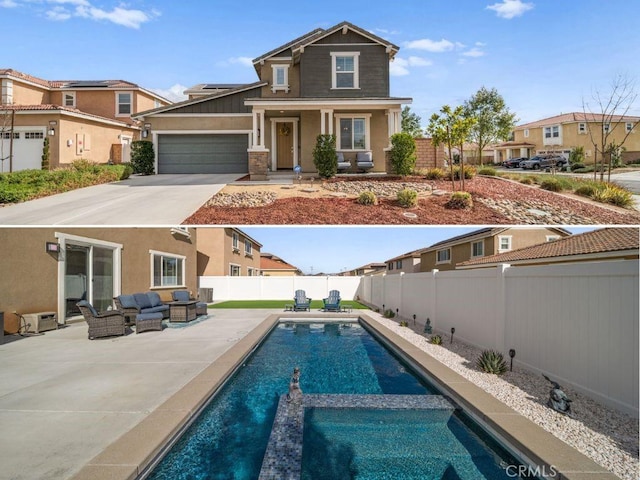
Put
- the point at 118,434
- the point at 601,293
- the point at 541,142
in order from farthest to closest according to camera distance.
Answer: the point at 541,142 < the point at 601,293 < the point at 118,434

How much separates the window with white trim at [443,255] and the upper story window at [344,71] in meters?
16.6

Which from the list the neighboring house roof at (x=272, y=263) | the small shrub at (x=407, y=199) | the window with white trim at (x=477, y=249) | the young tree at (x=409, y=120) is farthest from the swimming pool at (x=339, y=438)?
the neighboring house roof at (x=272, y=263)

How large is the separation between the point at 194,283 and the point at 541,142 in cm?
1767

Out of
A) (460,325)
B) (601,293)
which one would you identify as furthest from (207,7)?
(460,325)

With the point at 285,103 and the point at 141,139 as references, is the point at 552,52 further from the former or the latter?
the point at 141,139

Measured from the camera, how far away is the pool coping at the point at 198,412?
3.96 metres

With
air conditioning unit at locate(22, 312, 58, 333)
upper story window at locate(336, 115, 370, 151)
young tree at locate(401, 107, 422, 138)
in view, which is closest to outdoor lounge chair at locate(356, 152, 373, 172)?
upper story window at locate(336, 115, 370, 151)

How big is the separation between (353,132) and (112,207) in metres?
8.13

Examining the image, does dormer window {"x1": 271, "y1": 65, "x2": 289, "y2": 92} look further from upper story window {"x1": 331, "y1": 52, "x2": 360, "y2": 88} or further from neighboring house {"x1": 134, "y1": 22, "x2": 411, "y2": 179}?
upper story window {"x1": 331, "y1": 52, "x2": 360, "y2": 88}

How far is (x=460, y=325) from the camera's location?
38.4 feet

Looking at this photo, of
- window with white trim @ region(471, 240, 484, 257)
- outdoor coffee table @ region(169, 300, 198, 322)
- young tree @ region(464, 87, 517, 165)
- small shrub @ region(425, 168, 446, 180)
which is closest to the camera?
young tree @ region(464, 87, 517, 165)

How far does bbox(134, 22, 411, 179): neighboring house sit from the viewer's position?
12891mm

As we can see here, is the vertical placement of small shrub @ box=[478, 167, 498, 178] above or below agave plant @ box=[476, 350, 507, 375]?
above

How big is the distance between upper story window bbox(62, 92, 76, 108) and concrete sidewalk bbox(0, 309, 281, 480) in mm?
5051
